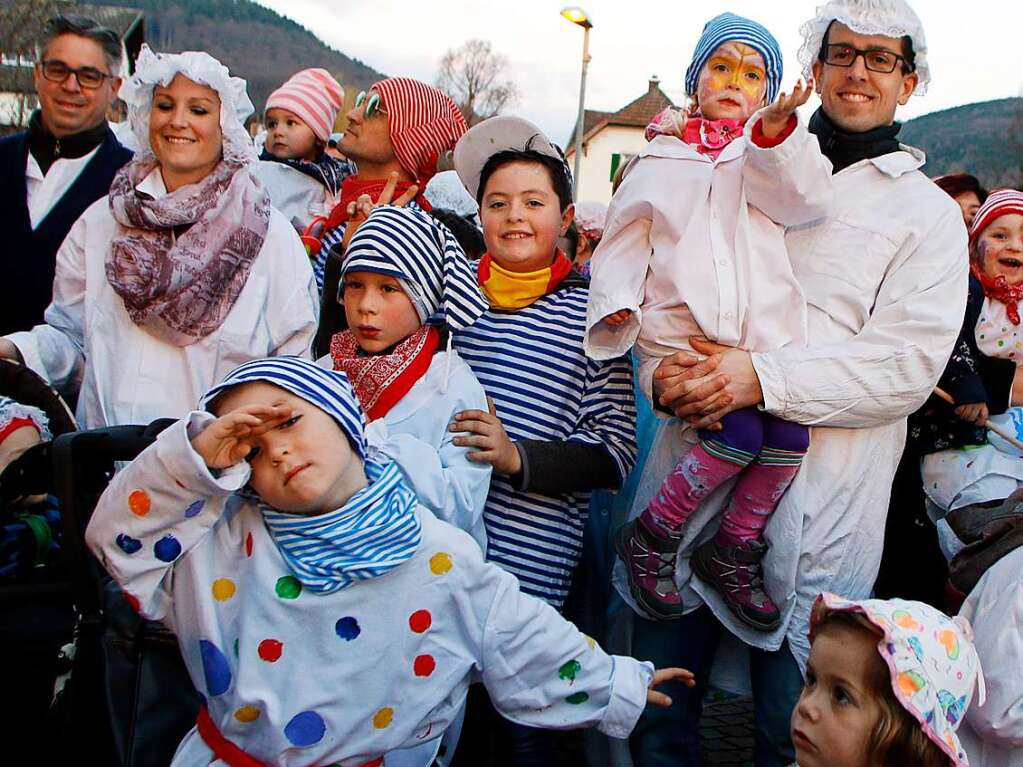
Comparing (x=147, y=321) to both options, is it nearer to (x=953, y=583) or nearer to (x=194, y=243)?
(x=194, y=243)

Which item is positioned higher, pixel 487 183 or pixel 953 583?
pixel 487 183

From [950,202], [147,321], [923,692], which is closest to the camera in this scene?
[923,692]

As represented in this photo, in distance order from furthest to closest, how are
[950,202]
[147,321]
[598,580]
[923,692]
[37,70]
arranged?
[37,70] < [598,580] < [147,321] < [950,202] < [923,692]

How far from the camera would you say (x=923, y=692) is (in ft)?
6.89

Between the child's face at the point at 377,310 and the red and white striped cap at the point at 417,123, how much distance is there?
112 cm

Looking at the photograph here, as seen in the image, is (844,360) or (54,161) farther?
(54,161)

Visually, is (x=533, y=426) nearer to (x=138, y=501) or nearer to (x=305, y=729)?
(x=305, y=729)

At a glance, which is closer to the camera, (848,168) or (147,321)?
(848,168)

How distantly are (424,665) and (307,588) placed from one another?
337 millimetres

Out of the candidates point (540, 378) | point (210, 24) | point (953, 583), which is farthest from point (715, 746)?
point (210, 24)

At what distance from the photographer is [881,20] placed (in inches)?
105

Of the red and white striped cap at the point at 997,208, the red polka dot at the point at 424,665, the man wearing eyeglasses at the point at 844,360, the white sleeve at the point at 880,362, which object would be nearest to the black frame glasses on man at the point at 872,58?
the man wearing eyeglasses at the point at 844,360

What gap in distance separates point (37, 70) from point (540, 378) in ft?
8.28

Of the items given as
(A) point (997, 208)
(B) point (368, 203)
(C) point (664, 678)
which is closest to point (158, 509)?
(C) point (664, 678)
